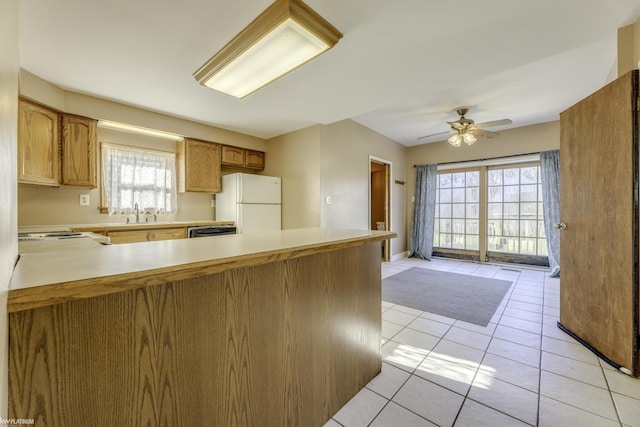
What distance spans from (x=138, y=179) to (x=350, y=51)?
3.12 metres

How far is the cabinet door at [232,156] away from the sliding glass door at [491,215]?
4190 mm

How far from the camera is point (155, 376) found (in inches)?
28.9

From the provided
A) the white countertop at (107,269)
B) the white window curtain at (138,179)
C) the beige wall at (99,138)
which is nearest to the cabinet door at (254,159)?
the beige wall at (99,138)

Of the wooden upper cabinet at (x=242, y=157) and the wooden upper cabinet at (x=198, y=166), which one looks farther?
the wooden upper cabinet at (x=242, y=157)

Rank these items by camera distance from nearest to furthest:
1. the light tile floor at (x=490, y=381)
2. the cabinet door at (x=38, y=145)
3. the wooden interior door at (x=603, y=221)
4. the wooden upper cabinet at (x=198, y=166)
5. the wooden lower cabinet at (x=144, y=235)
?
1. the light tile floor at (x=490, y=381)
2. the wooden interior door at (x=603, y=221)
3. the cabinet door at (x=38, y=145)
4. the wooden lower cabinet at (x=144, y=235)
5. the wooden upper cabinet at (x=198, y=166)

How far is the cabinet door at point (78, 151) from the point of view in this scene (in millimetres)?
2570

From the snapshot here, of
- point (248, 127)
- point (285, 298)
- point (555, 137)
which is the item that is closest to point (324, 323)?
point (285, 298)

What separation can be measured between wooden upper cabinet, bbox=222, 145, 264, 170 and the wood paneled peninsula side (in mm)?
2968

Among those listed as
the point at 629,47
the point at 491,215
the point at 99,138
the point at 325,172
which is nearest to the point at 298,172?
the point at 325,172

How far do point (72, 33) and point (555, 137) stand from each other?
612cm

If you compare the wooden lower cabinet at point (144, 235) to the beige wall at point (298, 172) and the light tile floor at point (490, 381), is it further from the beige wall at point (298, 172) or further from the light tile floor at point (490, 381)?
the light tile floor at point (490, 381)

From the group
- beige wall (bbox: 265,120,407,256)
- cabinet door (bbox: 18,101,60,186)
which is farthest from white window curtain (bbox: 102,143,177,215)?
beige wall (bbox: 265,120,407,256)

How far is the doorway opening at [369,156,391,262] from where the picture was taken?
5.10m

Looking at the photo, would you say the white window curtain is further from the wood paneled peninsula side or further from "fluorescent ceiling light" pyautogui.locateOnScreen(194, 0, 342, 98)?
the wood paneled peninsula side
